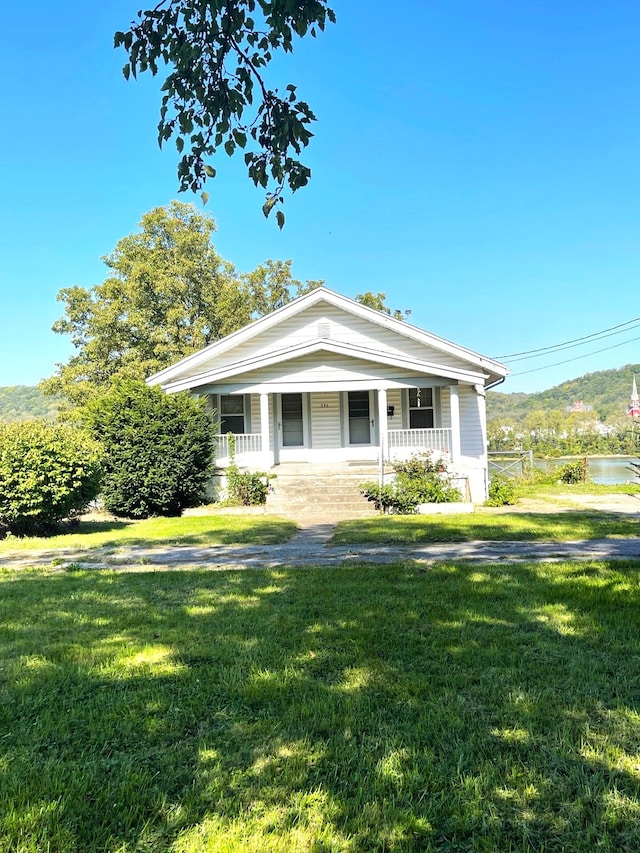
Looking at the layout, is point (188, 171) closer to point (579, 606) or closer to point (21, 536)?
point (579, 606)

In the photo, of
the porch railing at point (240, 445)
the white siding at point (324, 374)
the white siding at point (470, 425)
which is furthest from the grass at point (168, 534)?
the white siding at point (470, 425)

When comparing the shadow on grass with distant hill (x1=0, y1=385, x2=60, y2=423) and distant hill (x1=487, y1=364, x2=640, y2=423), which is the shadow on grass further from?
distant hill (x1=487, y1=364, x2=640, y2=423)

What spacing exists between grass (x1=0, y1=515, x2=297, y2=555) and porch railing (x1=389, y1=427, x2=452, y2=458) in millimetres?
5410

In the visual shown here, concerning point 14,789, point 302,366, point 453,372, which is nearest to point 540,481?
point 453,372

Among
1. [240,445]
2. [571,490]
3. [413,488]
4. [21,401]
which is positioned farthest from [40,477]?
[21,401]

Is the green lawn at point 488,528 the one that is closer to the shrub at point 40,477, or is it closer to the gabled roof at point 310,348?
the shrub at point 40,477

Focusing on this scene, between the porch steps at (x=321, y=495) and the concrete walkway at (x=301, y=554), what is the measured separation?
4305mm

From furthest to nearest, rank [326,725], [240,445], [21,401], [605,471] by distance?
[21,401]
[605,471]
[240,445]
[326,725]

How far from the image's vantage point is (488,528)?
9.53 m

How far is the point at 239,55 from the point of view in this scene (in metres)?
4.16

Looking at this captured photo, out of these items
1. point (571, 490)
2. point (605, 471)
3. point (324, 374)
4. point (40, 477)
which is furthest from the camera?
point (605, 471)

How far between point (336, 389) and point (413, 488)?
3.81 metres

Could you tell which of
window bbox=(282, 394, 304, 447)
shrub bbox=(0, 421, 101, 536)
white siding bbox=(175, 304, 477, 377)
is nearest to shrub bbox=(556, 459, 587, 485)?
white siding bbox=(175, 304, 477, 377)

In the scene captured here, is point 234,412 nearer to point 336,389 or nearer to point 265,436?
point 265,436
